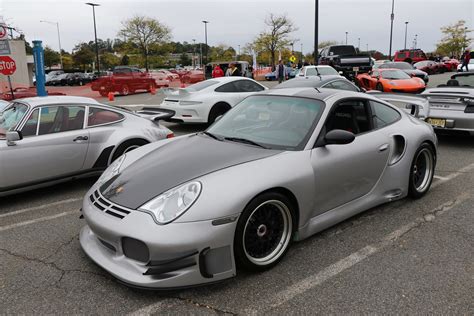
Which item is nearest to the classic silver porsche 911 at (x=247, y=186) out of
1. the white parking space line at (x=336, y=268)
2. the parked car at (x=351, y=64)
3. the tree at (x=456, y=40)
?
the white parking space line at (x=336, y=268)

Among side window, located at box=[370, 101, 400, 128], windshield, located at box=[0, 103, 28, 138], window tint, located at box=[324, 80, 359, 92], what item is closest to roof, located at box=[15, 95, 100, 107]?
windshield, located at box=[0, 103, 28, 138]

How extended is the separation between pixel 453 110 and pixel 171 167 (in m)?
6.36

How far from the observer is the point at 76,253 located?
11.4 feet

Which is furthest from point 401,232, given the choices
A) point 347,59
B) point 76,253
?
point 347,59

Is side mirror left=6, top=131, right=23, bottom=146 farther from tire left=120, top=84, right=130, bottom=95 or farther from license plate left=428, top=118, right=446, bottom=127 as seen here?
tire left=120, top=84, right=130, bottom=95

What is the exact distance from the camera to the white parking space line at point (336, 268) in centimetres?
273

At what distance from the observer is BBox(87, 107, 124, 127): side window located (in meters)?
5.44

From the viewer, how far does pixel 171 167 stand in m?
3.22

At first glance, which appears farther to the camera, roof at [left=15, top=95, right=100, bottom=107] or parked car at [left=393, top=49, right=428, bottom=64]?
parked car at [left=393, top=49, right=428, bottom=64]

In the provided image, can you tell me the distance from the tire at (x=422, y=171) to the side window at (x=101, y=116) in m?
4.00

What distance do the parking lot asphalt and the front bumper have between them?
8.4 inches

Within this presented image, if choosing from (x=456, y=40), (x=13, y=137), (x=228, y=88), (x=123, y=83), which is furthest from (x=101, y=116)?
(x=456, y=40)

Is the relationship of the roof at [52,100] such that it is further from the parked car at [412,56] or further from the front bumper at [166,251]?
the parked car at [412,56]

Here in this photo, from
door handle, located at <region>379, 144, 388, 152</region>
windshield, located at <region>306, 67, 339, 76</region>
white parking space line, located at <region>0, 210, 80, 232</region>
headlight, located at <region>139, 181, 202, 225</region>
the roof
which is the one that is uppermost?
windshield, located at <region>306, 67, 339, 76</region>
